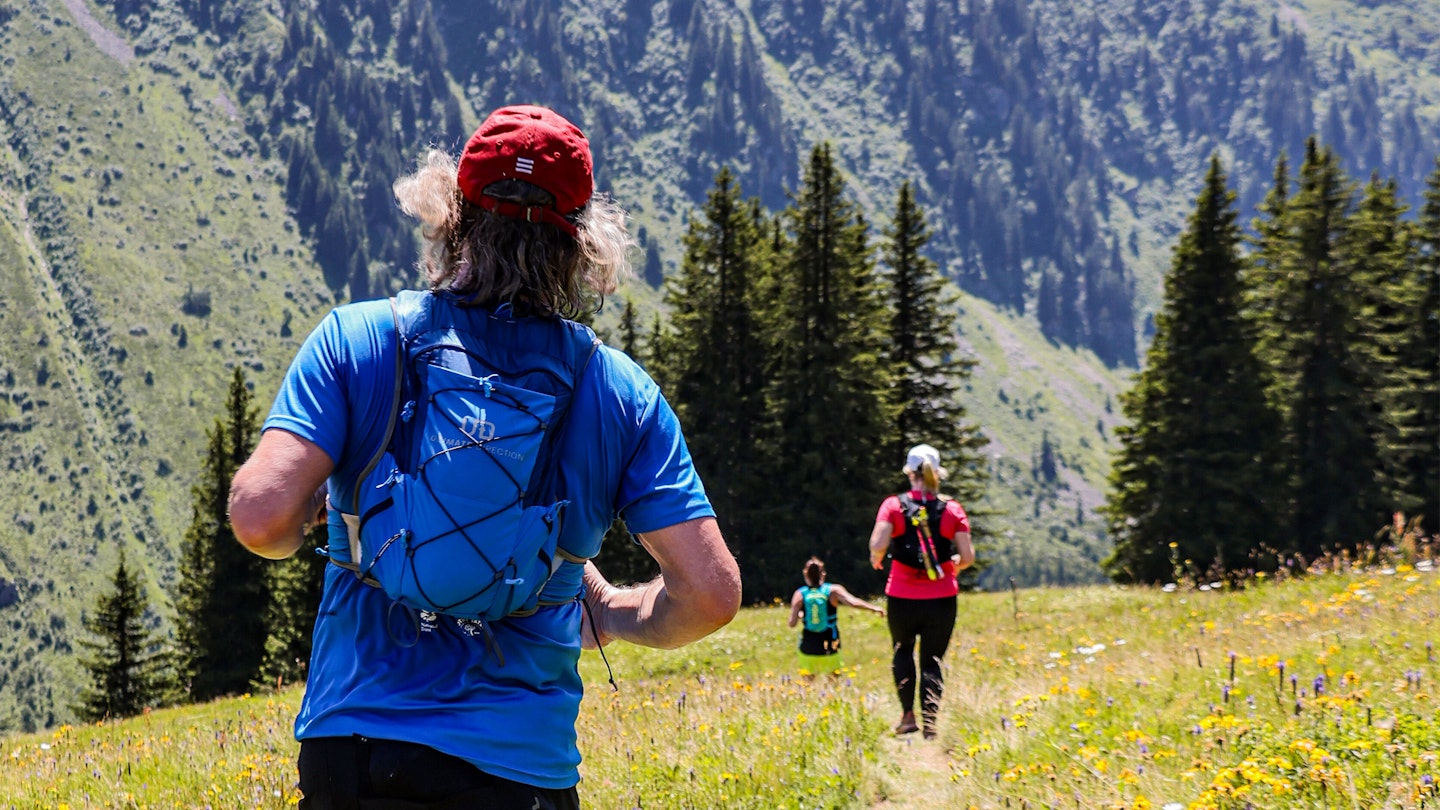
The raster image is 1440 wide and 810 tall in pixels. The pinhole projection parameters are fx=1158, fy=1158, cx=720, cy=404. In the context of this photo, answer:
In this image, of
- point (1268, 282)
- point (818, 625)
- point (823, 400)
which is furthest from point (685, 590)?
point (1268, 282)

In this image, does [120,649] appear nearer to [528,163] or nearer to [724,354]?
[724,354]

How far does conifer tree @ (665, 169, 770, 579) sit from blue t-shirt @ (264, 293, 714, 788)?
128 feet

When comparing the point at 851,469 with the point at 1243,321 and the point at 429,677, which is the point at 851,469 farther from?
the point at 429,677

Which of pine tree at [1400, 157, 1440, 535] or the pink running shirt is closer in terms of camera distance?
the pink running shirt

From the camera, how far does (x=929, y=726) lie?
9617mm

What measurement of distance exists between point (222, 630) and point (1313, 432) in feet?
137

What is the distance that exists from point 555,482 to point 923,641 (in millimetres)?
8015

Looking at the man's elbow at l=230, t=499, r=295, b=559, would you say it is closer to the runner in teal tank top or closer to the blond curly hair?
the blond curly hair

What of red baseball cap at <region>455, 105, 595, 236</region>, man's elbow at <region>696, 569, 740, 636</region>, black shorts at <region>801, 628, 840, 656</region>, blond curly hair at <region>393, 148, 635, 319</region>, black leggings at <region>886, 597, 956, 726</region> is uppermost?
red baseball cap at <region>455, 105, 595, 236</region>

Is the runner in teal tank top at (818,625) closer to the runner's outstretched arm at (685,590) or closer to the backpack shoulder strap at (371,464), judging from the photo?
the runner's outstretched arm at (685,590)

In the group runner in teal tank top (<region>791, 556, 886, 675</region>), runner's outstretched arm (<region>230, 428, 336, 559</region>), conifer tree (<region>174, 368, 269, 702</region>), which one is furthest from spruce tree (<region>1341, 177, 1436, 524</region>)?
runner's outstretched arm (<region>230, 428, 336, 559</region>)

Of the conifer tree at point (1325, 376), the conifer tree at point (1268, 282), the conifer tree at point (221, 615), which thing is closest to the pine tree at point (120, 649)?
the conifer tree at point (221, 615)

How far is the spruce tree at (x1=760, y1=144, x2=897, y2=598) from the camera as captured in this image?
130 ft

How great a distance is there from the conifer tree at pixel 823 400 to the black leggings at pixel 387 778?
3652cm
